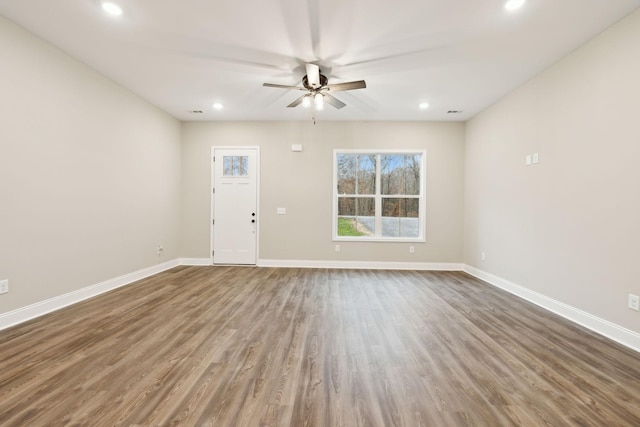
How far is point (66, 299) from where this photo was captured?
10.6 feet

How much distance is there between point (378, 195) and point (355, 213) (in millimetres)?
599

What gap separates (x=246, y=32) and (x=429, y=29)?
6.02ft

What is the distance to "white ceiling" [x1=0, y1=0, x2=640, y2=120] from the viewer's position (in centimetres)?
248

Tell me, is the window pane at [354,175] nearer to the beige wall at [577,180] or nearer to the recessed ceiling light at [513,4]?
the beige wall at [577,180]

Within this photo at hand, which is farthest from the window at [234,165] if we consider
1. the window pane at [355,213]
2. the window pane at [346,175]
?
the window pane at [355,213]

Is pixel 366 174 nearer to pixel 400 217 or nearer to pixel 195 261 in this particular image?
pixel 400 217

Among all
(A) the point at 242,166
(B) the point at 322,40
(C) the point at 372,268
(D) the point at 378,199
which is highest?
(B) the point at 322,40

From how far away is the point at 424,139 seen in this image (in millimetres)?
5590

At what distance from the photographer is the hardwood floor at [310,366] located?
156 cm

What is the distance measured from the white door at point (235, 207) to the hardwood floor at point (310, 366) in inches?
83.8

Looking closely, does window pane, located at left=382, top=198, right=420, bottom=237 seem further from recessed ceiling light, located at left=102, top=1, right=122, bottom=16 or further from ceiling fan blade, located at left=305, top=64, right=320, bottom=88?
recessed ceiling light, located at left=102, top=1, right=122, bottom=16

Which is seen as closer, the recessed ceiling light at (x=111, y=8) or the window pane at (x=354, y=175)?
the recessed ceiling light at (x=111, y=8)

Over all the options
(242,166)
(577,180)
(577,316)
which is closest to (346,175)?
(242,166)

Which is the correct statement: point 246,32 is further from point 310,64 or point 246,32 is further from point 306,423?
point 306,423
